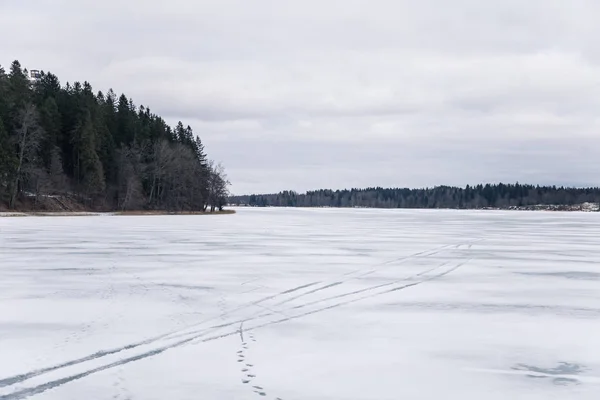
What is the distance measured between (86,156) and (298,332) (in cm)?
7920

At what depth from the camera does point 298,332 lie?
25.3 feet

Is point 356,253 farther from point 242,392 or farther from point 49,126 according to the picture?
point 49,126

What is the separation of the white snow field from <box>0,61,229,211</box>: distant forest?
202 ft

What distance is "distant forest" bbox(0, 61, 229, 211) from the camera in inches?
2803

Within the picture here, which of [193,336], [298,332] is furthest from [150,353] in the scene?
[298,332]

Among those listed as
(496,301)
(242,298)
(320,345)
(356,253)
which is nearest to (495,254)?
(356,253)


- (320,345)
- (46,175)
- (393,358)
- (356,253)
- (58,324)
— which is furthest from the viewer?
(46,175)

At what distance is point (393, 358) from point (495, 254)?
47.5 feet

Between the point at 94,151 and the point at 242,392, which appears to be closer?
the point at 242,392

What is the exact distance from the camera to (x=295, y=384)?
18.1 ft

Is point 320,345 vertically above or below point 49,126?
below

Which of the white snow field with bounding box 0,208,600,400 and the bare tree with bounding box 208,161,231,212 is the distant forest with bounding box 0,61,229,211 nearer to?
the bare tree with bounding box 208,161,231,212

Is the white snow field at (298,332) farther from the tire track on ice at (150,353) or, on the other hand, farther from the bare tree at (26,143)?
the bare tree at (26,143)

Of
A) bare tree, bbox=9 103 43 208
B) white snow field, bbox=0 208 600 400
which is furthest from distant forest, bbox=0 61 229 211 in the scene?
white snow field, bbox=0 208 600 400
